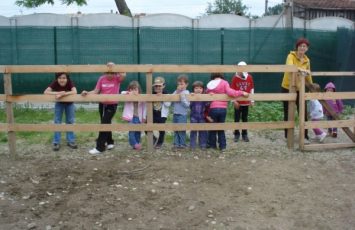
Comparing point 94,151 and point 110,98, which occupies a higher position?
point 110,98

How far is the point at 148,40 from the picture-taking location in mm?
13344

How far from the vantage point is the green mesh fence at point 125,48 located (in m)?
13.2

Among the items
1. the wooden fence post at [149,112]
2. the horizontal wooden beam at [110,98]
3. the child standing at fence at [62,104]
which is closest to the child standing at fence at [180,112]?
the horizontal wooden beam at [110,98]

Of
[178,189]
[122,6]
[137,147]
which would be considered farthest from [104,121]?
[122,6]

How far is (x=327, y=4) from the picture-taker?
106 ft

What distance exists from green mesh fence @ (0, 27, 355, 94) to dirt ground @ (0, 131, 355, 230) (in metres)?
6.50

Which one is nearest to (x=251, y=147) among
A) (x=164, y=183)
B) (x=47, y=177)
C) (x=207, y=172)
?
(x=207, y=172)

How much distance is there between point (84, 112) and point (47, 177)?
5.94m

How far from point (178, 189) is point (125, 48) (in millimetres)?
8712

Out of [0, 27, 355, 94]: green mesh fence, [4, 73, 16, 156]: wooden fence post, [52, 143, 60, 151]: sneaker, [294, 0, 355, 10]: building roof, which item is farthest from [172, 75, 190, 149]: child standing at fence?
[294, 0, 355, 10]: building roof

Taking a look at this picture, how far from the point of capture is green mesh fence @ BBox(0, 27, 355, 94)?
13.2 meters

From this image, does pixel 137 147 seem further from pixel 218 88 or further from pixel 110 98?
pixel 218 88

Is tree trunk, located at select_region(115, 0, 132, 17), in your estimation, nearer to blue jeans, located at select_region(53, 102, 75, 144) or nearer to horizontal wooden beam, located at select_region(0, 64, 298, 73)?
blue jeans, located at select_region(53, 102, 75, 144)

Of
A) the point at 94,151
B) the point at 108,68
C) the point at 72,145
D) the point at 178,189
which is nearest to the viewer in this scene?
the point at 178,189
